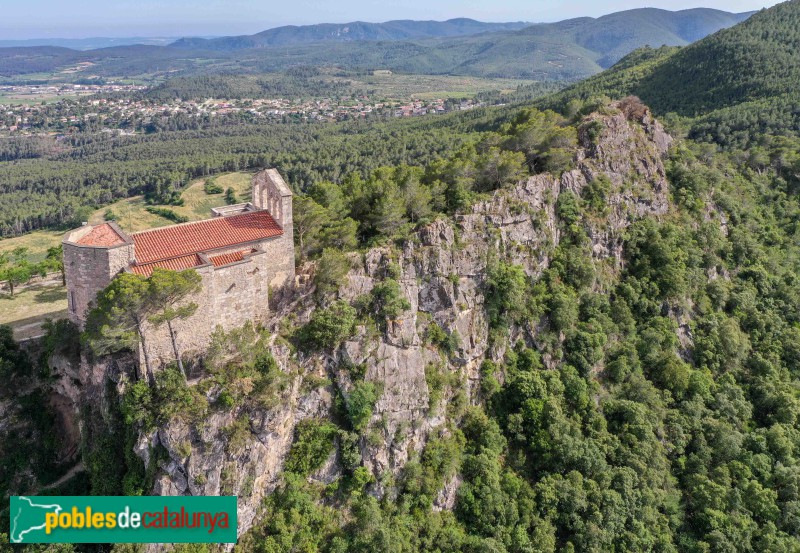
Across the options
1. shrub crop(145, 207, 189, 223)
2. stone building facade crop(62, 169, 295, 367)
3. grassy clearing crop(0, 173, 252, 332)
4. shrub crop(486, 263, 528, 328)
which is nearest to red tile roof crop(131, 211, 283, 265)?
stone building facade crop(62, 169, 295, 367)

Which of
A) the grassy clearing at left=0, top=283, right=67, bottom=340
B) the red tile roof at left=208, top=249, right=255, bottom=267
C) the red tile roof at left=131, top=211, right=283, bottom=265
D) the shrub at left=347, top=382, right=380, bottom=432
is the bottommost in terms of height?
the shrub at left=347, top=382, right=380, bottom=432

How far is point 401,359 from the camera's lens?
35.8 metres

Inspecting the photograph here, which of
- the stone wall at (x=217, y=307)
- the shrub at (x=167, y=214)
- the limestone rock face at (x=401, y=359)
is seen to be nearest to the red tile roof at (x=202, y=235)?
the stone wall at (x=217, y=307)

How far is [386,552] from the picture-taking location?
3064cm

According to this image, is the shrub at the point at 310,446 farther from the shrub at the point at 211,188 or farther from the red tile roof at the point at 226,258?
the shrub at the point at 211,188

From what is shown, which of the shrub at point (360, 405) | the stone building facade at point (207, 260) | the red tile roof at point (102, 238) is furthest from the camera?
the shrub at point (360, 405)

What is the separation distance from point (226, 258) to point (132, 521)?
1552cm

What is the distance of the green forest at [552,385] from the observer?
31234mm

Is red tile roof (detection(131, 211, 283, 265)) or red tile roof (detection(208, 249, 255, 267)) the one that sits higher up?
red tile roof (detection(131, 211, 283, 265))

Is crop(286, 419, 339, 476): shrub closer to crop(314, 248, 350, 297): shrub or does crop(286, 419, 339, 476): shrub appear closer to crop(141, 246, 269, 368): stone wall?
crop(141, 246, 269, 368): stone wall

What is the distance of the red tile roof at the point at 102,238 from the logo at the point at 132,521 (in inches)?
559

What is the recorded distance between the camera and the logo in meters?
27.9

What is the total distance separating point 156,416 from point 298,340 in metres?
9.27

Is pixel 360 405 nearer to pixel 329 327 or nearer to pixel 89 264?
pixel 329 327
